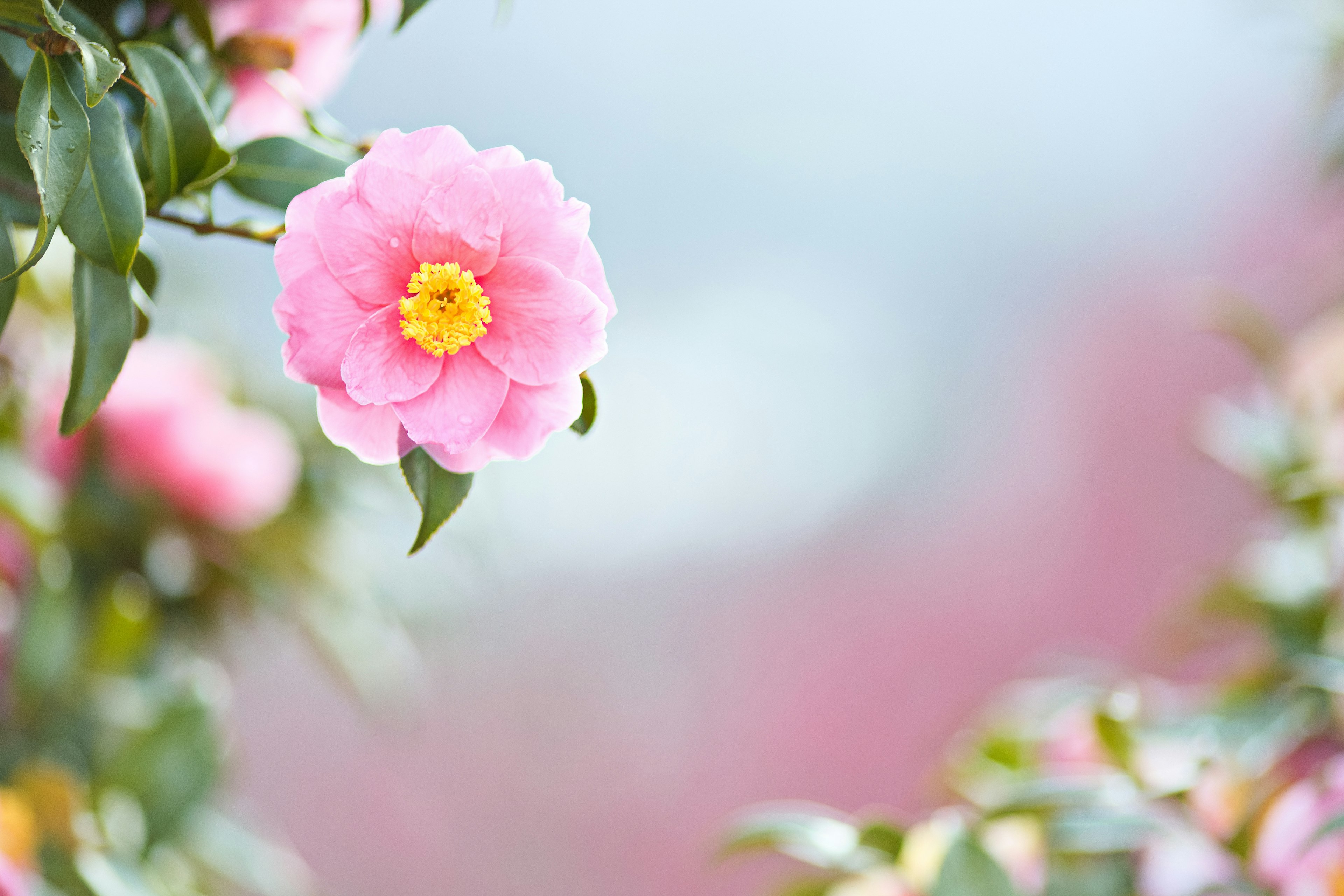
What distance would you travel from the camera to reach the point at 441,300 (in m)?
0.22

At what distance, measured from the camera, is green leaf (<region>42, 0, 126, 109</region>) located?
192 millimetres

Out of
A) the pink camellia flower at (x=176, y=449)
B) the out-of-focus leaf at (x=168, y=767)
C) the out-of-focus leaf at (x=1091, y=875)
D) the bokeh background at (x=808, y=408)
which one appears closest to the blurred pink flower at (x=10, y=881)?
the out-of-focus leaf at (x=168, y=767)

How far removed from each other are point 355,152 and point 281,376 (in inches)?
23.8

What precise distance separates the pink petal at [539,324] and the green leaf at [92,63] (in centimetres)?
8

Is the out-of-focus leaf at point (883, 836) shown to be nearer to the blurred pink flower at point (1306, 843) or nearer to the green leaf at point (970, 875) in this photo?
the green leaf at point (970, 875)

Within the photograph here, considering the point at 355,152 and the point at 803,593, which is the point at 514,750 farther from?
the point at 355,152

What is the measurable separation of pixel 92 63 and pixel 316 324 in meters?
0.06

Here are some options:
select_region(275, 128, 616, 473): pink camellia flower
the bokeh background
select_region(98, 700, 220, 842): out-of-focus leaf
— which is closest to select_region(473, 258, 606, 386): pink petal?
select_region(275, 128, 616, 473): pink camellia flower

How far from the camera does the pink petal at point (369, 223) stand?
0.70 ft

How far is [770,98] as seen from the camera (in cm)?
184

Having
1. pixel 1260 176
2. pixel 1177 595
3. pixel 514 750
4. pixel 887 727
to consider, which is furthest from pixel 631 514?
pixel 1260 176

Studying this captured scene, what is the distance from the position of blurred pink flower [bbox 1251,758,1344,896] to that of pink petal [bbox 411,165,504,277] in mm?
360

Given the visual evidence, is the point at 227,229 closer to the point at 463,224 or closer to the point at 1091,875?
the point at 463,224

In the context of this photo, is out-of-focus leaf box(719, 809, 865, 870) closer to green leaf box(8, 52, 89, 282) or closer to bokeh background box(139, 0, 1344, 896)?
green leaf box(8, 52, 89, 282)
